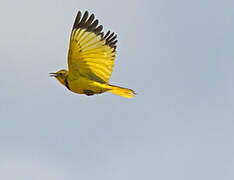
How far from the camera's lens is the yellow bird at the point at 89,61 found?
416 inches

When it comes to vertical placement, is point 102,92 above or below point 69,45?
below

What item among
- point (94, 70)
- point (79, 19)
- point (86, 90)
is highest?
point (79, 19)

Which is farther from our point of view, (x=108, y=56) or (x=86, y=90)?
(x=108, y=56)

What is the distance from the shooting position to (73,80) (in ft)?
34.7

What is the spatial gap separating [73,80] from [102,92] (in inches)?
26.8

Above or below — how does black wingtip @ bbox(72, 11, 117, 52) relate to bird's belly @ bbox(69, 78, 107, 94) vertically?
above

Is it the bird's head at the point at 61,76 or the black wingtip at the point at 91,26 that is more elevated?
the black wingtip at the point at 91,26

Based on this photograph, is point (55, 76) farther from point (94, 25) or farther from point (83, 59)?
point (94, 25)

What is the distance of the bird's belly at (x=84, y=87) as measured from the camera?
34.5 feet

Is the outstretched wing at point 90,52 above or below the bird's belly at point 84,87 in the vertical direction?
above

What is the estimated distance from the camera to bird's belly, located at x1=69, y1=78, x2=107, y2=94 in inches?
414

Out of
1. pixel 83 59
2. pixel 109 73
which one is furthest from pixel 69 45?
pixel 109 73

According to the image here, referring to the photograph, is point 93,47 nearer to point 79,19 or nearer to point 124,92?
point 79,19

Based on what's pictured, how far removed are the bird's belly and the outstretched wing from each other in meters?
0.16
